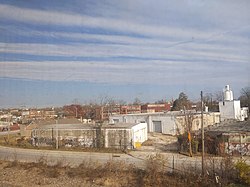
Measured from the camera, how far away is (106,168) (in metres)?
21.0

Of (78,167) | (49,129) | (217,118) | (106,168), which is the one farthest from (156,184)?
(217,118)

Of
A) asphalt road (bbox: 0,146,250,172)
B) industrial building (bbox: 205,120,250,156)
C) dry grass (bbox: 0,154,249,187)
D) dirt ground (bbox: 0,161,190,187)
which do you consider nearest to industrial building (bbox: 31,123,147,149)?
asphalt road (bbox: 0,146,250,172)

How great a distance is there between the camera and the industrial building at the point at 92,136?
33.5 metres

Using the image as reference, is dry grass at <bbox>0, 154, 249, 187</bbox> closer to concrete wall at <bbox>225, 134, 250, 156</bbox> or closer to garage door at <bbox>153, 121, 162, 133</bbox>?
concrete wall at <bbox>225, 134, 250, 156</bbox>

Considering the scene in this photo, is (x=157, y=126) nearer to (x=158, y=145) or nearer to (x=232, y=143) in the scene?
(x=158, y=145)

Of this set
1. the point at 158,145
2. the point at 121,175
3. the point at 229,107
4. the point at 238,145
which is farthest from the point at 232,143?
the point at 229,107

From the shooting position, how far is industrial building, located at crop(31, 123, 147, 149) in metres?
33.5

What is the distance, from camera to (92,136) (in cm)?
3509

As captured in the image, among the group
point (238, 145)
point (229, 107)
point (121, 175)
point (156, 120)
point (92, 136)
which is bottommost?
point (121, 175)

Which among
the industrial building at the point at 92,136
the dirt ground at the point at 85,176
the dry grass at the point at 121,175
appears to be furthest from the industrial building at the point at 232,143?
the dirt ground at the point at 85,176

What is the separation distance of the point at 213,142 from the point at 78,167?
43.2 feet

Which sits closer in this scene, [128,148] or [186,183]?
[186,183]

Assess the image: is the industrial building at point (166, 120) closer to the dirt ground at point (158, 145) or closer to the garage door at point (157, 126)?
the garage door at point (157, 126)

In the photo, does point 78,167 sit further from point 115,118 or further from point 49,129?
point 115,118
